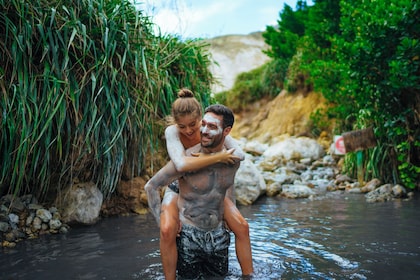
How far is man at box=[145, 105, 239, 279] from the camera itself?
298 centimetres

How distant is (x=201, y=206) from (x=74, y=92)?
2.07 meters

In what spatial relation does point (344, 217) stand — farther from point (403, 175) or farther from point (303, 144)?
point (303, 144)

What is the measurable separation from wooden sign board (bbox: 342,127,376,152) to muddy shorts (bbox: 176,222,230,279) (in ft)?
15.7

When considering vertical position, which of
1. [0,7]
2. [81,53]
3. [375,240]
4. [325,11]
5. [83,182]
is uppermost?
[325,11]

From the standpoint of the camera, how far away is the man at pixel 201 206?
298 cm

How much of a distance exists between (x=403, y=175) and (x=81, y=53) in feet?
16.2

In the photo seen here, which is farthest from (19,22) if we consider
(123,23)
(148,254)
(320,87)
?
(320,87)

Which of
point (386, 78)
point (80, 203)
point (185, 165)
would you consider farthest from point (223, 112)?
point (386, 78)

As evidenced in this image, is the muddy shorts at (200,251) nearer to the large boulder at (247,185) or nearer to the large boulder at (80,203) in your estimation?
the large boulder at (80,203)

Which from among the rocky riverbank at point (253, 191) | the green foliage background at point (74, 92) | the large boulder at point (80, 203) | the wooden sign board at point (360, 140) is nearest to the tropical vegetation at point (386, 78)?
the wooden sign board at point (360, 140)

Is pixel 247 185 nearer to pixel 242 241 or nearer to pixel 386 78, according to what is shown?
pixel 386 78

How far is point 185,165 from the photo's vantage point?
2.79 metres

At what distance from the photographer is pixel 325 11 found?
39.6 feet

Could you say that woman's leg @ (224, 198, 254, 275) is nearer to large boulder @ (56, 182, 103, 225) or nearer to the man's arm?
the man's arm
